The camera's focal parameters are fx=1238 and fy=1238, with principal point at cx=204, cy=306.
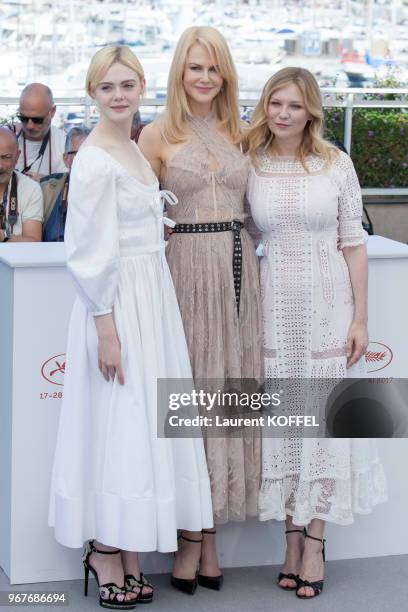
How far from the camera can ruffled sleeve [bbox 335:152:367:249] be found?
4.02m

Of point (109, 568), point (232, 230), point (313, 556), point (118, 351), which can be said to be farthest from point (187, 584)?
point (232, 230)

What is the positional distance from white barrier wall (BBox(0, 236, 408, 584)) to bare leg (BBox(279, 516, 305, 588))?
19cm

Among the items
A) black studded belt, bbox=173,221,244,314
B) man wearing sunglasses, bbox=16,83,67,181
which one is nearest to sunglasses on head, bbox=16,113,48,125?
man wearing sunglasses, bbox=16,83,67,181

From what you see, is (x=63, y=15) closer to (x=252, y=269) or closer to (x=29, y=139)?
(x=29, y=139)

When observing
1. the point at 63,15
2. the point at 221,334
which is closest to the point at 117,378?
the point at 221,334

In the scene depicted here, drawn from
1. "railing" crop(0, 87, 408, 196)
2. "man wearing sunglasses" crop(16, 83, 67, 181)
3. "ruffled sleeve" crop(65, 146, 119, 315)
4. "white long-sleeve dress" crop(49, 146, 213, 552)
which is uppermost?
"railing" crop(0, 87, 408, 196)

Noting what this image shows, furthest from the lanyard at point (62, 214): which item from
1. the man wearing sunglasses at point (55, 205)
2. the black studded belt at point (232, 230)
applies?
the black studded belt at point (232, 230)

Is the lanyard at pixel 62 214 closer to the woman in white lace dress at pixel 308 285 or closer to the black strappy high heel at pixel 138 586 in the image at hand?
the woman in white lace dress at pixel 308 285

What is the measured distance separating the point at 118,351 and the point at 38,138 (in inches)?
141

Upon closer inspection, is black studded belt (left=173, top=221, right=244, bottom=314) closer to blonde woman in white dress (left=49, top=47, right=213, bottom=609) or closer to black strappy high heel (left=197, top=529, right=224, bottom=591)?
blonde woman in white dress (left=49, top=47, right=213, bottom=609)

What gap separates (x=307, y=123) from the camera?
159 inches

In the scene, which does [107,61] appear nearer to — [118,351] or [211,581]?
[118,351]

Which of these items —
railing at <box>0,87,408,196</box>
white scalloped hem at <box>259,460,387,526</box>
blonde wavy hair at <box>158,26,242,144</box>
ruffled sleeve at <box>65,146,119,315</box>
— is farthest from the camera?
railing at <box>0,87,408,196</box>

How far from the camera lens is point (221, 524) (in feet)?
14.3
